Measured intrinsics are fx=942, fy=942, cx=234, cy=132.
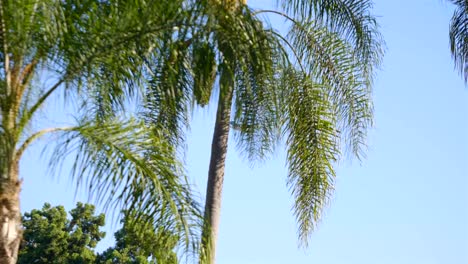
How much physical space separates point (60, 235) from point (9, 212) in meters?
21.7

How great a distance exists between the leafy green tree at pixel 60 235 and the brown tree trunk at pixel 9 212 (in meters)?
21.0

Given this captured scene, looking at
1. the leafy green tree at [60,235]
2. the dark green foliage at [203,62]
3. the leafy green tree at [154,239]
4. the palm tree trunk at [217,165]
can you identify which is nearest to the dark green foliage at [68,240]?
the leafy green tree at [60,235]

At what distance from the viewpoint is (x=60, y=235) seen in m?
29.3

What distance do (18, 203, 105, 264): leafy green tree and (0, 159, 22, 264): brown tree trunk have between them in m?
21.0

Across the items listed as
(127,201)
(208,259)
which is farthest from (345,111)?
(127,201)

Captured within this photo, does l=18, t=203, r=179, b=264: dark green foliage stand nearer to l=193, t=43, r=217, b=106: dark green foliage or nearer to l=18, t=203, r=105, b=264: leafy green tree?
l=18, t=203, r=105, b=264: leafy green tree

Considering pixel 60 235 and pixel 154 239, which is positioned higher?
pixel 60 235

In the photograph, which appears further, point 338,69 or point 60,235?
point 60,235

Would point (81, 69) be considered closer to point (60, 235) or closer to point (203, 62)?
point (203, 62)

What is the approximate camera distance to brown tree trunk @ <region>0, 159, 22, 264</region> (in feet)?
26.2

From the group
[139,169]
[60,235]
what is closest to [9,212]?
[139,169]

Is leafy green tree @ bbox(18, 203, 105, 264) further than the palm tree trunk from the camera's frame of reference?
Yes

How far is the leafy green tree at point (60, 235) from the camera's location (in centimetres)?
2912

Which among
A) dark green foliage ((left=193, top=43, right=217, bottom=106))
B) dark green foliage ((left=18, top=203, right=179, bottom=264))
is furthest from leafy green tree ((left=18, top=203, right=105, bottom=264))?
dark green foliage ((left=193, top=43, right=217, bottom=106))
